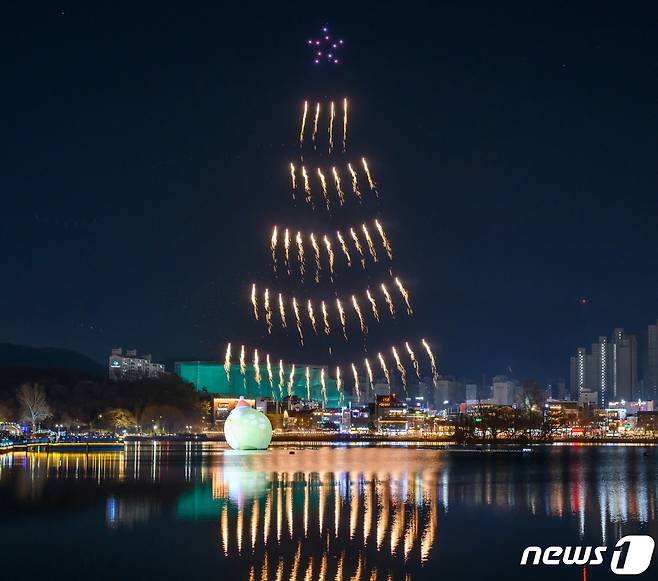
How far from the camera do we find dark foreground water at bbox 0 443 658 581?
74.4ft

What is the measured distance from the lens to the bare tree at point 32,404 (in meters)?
124

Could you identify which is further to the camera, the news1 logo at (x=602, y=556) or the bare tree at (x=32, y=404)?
the bare tree at (x=32, y=404)

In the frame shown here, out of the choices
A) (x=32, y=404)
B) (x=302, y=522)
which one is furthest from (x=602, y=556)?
(x=32, y=404)

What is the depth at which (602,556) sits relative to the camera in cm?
2442

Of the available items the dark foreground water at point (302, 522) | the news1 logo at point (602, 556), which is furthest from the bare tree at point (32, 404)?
the news1 logo at point (602, 556)

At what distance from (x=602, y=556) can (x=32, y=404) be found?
11023 centimetres

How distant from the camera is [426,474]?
53531 millimetres

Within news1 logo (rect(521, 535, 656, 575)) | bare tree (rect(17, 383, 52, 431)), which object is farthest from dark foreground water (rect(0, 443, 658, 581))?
bare tree (rect(17, 383, 52, 431))

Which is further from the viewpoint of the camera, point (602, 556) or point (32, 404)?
point (32, 404)

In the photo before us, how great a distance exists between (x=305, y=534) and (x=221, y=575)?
6.35m

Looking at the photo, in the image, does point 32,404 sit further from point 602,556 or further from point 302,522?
point 602,556

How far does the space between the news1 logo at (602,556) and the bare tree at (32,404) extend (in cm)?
10643

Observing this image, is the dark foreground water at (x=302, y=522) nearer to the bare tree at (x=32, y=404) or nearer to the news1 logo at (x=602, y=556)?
the news1 logo at (x=602, y=556)

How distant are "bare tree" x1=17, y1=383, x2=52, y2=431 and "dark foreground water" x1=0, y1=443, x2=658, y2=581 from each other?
73.8 meters
